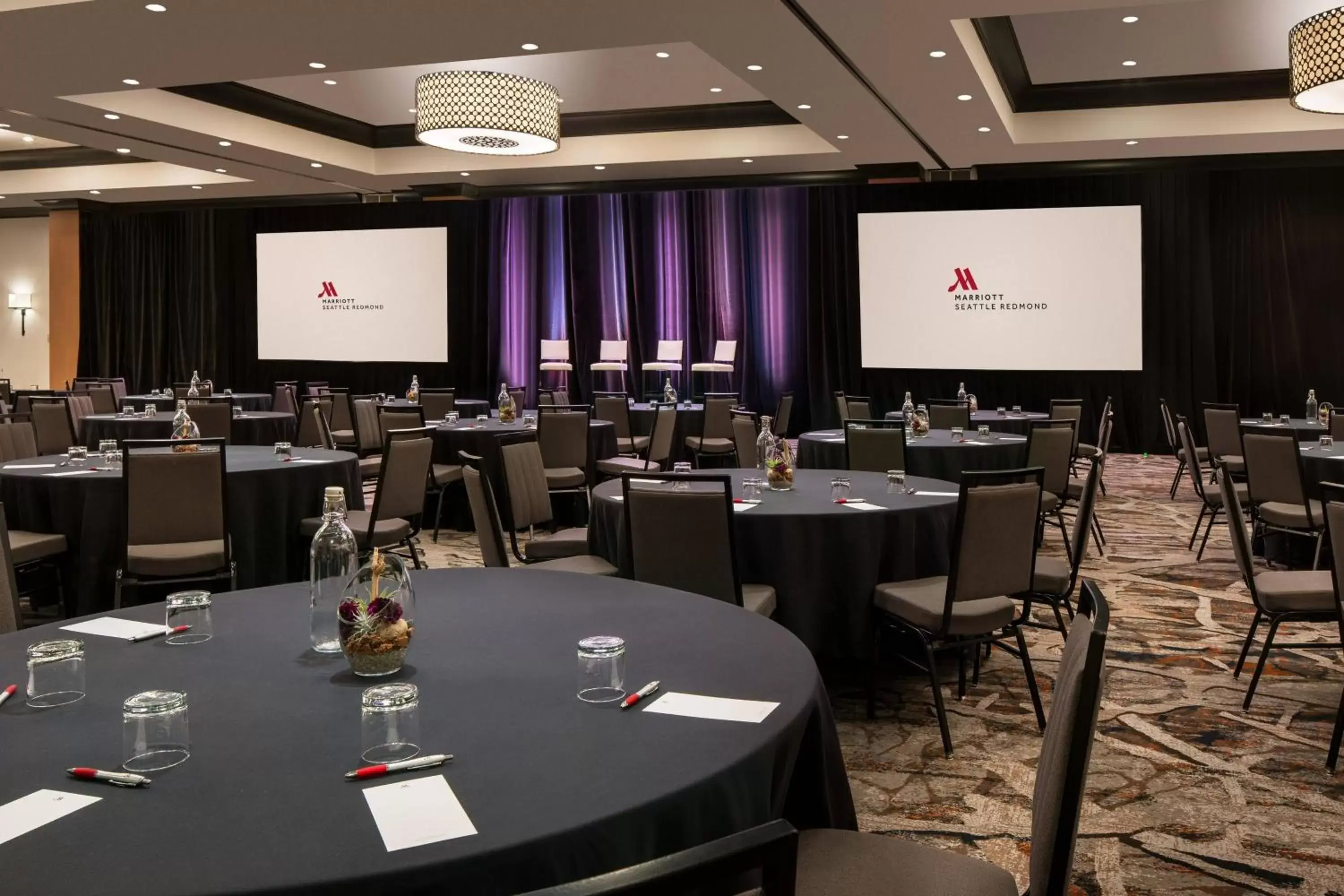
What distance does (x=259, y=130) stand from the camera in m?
11.1

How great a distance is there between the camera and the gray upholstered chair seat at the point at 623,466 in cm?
776

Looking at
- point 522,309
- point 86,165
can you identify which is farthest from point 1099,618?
point 86,165

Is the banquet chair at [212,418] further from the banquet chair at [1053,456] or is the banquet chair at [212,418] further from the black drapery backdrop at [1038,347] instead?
the black drapery backdrop at [1038,347]

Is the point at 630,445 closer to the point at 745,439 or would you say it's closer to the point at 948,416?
the point at 745,439

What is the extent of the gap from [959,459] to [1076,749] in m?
5.11

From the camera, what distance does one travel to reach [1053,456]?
645 centimetres

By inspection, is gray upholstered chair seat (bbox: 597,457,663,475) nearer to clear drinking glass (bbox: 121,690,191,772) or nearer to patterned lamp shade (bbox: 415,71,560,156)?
patterned lamp shade (bbox: 415,71,560,156)

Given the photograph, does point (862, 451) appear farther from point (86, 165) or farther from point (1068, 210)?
point (86, 165)

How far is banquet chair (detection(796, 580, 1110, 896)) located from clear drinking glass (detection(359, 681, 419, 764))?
2.10 feet

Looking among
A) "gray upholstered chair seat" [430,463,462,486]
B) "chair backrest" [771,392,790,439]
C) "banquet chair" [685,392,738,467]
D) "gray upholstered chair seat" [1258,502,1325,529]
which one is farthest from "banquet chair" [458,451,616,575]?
"chair backrest" [771,392,790,439]

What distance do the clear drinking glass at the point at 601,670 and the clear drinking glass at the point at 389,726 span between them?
0.30 m

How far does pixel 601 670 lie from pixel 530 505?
11.0 ft

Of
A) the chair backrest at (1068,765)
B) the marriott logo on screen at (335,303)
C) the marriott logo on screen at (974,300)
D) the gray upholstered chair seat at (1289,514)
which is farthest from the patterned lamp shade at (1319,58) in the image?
the marriott logo on screen at (335,303)

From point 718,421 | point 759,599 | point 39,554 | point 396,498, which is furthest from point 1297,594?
point 718,421
